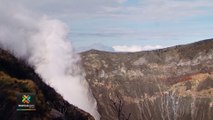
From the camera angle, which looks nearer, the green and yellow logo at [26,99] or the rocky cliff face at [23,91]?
the green and yellow logo at [26,99]

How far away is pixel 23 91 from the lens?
6028 cm

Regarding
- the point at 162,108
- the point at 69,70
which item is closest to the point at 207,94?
the point at 162,108

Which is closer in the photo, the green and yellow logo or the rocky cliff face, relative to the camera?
the green and yellow logo

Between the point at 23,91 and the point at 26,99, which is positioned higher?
the point at 23,91

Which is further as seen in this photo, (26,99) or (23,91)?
(23,91)

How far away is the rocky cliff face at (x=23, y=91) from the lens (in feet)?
183

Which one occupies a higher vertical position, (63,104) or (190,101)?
(190,101)

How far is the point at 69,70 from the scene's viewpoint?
182375mm

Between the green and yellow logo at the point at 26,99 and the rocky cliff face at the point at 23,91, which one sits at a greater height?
the rocky cliff face at the point at 23,91

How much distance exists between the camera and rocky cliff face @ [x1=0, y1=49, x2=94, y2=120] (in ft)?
183

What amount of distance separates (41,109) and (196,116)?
12921 centimetres

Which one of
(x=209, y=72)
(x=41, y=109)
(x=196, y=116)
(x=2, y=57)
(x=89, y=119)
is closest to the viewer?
(x=41, y=109)

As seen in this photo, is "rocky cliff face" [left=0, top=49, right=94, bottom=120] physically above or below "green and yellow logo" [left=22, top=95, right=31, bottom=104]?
above

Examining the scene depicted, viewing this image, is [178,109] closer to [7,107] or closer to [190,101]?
[190,101]
